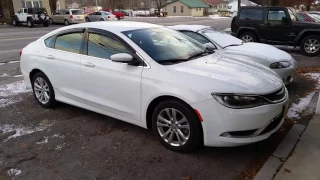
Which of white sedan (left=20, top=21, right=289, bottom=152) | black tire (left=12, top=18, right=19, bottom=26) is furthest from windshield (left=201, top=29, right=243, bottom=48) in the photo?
A: black tire (left=12, top=18, right=19, bottom=26)

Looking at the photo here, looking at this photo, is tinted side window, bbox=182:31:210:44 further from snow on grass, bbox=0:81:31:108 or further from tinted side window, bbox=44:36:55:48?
snow on grass, bbox=0:81:31:108

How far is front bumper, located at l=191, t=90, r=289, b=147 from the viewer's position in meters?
3.15

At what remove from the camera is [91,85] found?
4.27 metres

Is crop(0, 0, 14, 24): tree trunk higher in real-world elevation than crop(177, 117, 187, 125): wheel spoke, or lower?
higher

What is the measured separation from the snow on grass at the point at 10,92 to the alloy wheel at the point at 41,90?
0.74 m

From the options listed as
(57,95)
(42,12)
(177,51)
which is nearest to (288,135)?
(177,51)

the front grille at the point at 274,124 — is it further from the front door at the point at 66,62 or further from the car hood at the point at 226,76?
the front door at the point at 66,62

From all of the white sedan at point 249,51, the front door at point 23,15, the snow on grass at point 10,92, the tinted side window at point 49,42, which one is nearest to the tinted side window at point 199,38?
the white sedan at point 249,51

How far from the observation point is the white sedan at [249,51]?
236 inches

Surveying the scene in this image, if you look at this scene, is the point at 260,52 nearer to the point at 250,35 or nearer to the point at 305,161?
the point at 305,161

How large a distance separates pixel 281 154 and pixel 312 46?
8.33 metres

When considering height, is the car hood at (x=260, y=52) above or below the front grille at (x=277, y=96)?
above

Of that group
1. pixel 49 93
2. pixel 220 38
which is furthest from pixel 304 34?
pixel 49 93

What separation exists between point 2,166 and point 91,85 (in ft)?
5.12
